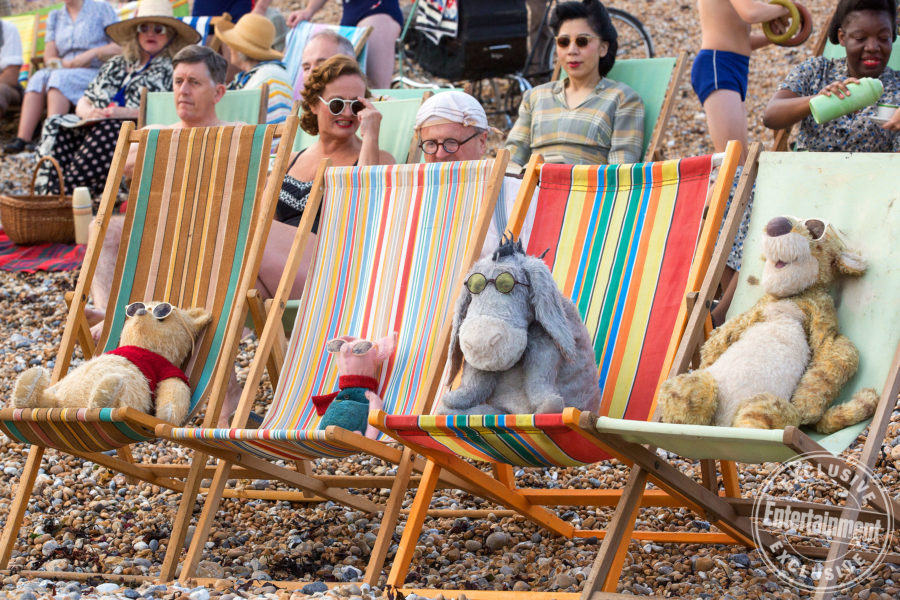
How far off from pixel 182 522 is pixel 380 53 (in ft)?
13.8

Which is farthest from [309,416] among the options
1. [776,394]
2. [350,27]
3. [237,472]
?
[350,27]

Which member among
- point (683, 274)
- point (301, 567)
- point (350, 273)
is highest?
point (683, 274)

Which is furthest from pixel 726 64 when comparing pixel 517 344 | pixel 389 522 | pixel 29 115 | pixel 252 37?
pixel 29 115

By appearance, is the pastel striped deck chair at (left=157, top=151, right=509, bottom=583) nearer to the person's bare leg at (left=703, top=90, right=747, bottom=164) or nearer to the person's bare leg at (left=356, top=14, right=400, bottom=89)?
the person's bare leg at (left=703, top=90, right=747, bottom=164)

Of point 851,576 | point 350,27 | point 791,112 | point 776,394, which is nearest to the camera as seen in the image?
point 776,394

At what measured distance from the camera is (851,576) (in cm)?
292

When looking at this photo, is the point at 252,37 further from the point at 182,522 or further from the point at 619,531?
the point at 619,531

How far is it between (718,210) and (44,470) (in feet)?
9.12

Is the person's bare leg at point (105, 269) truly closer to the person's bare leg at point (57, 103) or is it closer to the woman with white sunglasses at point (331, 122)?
the woman with white sunglasses at point (331, 122)

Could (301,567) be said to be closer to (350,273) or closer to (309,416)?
(309,416)

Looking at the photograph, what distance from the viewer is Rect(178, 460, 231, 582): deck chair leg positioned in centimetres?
311

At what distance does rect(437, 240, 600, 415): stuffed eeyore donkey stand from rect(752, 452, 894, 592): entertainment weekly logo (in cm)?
58

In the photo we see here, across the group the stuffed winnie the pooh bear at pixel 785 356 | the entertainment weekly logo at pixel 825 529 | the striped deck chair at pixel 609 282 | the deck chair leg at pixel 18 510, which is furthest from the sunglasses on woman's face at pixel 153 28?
the stuffed winnie the pooh bear at pixel 785 356

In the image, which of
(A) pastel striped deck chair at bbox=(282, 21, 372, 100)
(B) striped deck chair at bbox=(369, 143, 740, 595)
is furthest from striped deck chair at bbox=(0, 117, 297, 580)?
(A) pastel striped deck chair at bbox=(282, 21, 372, 100)
